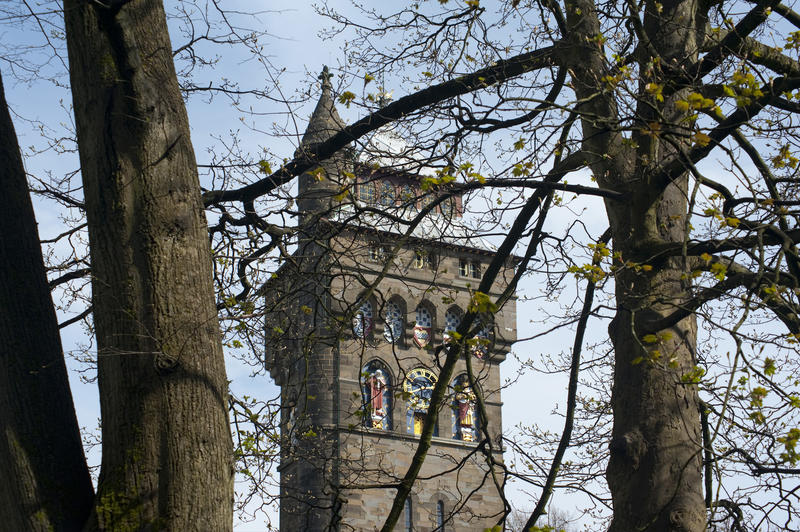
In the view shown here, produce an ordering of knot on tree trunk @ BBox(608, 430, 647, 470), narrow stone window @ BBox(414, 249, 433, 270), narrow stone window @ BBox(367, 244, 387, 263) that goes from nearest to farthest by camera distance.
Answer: knot on tree trunk @ BBox(608, 430, 647, 470), narrow stone window @ BBox(367, 244, 387, 263), narrow stone window @ BBox(414, 249, 433, 270)

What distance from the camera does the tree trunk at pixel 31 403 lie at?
10.9 feet

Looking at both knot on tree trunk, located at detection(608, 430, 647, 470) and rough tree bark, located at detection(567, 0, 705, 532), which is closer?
rough tree bark, located at detection(567, 0, 705, 532)

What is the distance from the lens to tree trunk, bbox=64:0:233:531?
328 cm

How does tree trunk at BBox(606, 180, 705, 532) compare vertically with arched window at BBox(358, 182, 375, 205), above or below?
below

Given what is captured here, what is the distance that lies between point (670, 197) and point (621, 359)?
3.76 feet

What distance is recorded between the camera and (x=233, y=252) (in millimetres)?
6254

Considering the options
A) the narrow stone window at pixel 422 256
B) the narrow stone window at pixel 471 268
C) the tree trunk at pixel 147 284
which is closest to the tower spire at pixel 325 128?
the narrow stone window at pixel 422 256

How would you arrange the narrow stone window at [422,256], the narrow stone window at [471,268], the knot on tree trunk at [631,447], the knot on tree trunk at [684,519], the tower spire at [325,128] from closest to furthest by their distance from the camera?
the knot on tree trunk at [684,519] → the knot on tree trunk at [631,447] → the tower spire at [325,128] → the narrow stone window at [422,256] → the narrow stone window at [471,268]

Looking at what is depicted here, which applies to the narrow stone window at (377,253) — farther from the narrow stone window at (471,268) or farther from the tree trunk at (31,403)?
the narrow stone window at (471,268)

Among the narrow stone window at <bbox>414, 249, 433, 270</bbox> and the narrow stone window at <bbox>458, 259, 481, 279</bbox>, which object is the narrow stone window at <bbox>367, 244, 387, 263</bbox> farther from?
the narrow stone window at <bbox>458, 259, 481, 279</bbox>

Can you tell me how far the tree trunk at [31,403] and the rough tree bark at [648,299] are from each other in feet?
8.45

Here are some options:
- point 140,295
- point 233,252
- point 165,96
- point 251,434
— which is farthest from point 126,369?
point 251,434

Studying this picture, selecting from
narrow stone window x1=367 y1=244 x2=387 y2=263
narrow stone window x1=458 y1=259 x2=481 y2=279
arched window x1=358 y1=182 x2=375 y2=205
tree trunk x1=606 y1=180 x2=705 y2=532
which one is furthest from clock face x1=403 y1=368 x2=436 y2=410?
narrow stone window x1=458 y1=259 x2=481 y2=279

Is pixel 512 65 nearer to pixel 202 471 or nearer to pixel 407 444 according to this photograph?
pixel 202 471
